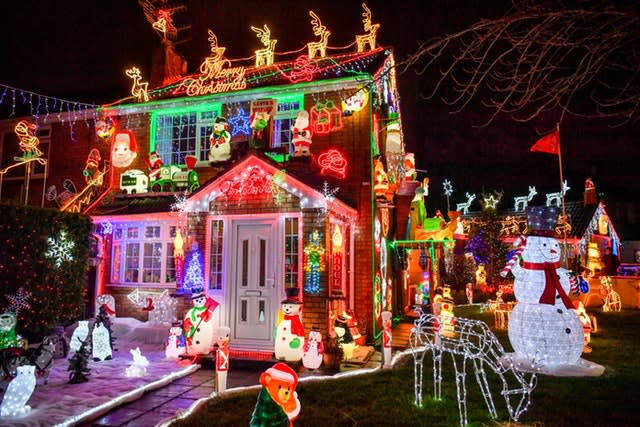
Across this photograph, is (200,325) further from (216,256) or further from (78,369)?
(78,369)

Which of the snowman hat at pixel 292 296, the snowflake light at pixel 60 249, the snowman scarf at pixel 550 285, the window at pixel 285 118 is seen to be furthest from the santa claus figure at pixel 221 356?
the window at pixel 285 118

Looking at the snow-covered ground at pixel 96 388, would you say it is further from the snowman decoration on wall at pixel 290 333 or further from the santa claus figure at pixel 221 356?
the snowman decoration on wall at pixel 290 333

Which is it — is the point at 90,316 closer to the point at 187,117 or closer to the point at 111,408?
the point at 187,117

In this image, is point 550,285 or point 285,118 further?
point 285,118

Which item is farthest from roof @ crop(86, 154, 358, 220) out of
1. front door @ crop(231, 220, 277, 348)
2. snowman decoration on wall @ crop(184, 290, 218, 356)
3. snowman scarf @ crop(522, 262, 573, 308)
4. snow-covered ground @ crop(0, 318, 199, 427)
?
snowman scarf @ crop(522, 262, 573, 308)

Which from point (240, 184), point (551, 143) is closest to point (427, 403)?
point (240, 184)

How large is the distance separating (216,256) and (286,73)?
5657 millimetres

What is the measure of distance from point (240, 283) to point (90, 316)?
5.55 m

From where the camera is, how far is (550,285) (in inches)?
284

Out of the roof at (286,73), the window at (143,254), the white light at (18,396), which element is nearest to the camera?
the white light at (18,396)

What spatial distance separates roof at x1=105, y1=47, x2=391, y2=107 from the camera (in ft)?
38.1

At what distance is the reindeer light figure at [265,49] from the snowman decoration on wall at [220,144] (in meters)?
2.89

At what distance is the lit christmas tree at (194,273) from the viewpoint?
388 inches

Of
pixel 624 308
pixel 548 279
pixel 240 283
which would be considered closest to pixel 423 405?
pixel 548 279
